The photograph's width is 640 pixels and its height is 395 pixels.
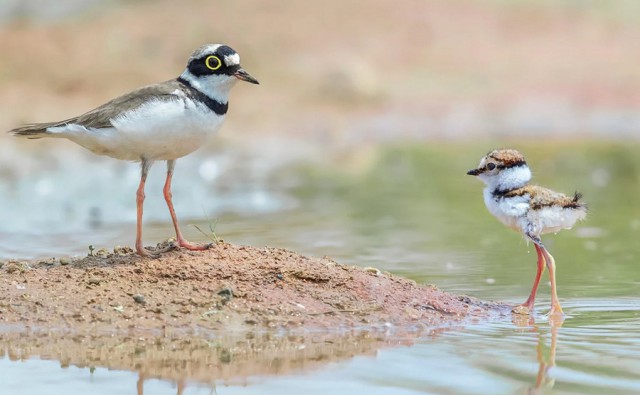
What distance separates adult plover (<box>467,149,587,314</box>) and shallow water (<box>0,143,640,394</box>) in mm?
423

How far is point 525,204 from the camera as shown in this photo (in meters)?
8.15

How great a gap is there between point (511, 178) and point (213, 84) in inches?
86.9

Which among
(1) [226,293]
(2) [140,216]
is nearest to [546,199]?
(1) [226,293]

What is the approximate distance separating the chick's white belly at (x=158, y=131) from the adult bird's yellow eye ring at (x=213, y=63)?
35 cm

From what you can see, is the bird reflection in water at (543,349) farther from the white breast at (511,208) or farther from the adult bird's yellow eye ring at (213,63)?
the adult bird's yellow eye ring at (213,63)

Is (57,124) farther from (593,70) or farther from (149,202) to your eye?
(593,70)

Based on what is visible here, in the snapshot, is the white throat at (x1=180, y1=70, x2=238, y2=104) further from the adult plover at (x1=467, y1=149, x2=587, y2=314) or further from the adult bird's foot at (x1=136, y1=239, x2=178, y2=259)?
the adult plover at (x1=467, y1=149, x2=587, y2=314)

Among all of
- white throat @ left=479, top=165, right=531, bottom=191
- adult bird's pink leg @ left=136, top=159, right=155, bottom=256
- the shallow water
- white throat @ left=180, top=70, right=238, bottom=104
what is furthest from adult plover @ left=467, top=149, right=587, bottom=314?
adult bird's pink leg @ left=136, top=159, right=155, bottom=256

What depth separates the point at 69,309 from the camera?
24.8 feet

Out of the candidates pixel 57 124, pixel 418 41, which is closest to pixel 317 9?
pixel 418 41

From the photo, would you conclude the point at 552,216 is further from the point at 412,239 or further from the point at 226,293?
the point at 412,239

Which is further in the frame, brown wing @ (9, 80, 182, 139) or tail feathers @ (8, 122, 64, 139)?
tail feathers @ (8, 122, 64, 139)

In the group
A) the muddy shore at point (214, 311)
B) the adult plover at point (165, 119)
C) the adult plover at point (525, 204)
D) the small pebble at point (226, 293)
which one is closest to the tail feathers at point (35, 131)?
the adult plover at point (165, 119)

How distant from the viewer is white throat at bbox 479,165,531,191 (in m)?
8.35
